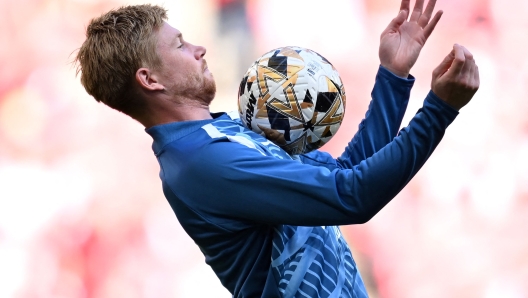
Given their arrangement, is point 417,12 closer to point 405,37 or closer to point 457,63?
point 405,37

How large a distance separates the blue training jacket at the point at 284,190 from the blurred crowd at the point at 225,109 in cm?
178

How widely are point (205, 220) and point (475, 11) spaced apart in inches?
99.6

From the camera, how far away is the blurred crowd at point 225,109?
397cm

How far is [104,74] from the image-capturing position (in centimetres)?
231

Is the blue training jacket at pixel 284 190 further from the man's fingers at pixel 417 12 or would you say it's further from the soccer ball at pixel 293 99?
the man's fingers at pixel 417 12

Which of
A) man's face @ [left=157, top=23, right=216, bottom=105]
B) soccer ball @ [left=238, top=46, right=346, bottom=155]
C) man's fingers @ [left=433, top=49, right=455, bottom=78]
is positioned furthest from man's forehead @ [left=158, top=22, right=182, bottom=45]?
man's fingers @ [left=433, top=49, right=455, bottom=78]

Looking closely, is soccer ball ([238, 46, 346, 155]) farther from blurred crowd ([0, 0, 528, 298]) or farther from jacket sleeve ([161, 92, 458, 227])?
blurred crowd ([0, 0, 528, 298])

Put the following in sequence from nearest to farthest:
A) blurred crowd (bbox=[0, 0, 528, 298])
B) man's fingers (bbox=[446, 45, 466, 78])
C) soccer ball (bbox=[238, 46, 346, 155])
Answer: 1. man's fingers (bbox=[446, 45, 466, 78])
2. soccer ball (bbox=[238, 46, 346, 155])
3. blurred crowd (bbox=[0, 0, 528, 298])

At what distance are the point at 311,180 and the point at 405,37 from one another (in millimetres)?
612

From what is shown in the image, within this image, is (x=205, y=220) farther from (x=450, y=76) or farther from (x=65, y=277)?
(x=65, y=277)

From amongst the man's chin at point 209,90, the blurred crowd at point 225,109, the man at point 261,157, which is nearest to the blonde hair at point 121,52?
the man at point 261,157

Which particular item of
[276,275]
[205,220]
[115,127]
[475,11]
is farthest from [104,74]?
[475,11]

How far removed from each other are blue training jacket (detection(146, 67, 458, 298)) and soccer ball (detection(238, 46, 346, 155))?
0.15 ft

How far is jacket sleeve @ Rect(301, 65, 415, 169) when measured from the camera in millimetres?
2291
